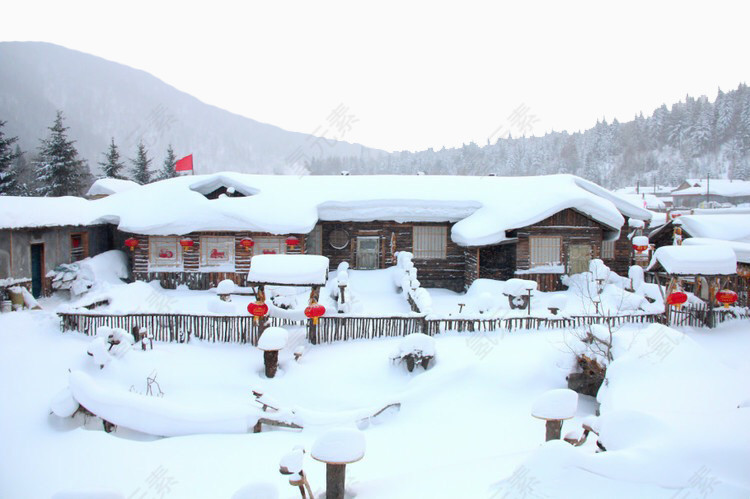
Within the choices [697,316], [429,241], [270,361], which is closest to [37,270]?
[270,361]

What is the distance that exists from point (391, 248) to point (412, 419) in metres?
12.6

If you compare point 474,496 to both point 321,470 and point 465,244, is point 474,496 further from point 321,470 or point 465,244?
point 465,244

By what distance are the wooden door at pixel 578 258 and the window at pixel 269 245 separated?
1242 centimetres

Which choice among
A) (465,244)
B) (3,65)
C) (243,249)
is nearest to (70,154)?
(243,249)

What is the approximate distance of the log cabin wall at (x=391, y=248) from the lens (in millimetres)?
21562

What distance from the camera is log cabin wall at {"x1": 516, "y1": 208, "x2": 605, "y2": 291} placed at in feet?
65.0

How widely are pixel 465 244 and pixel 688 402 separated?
12202mm

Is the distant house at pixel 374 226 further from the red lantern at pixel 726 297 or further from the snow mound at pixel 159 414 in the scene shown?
the snow mound at pixel 159 414

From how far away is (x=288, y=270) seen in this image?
479 inches

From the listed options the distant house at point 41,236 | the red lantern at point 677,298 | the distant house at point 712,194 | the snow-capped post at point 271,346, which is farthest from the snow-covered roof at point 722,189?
the distant house at point 41,236

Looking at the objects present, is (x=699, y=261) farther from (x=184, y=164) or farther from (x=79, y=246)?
(x=184, y=164)

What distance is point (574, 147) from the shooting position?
4350 inches

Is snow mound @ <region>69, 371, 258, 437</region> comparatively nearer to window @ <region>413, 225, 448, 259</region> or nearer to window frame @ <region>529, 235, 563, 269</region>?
window @ <region>413, 225, 448, 259</region>

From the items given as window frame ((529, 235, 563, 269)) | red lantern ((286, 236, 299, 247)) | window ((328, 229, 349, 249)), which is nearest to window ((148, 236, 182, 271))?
red lantern ((286, 236, 299, 247))
